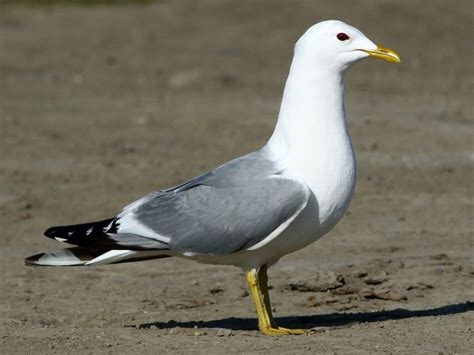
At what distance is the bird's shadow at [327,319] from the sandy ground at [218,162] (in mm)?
23

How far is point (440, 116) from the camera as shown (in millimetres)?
13508

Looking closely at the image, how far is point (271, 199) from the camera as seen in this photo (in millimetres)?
6254

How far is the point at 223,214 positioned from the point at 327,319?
1.12 m

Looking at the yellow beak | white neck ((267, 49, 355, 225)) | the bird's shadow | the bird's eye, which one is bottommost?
the bird's shadow

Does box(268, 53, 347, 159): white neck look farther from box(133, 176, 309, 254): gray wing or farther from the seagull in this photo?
box(133, 176, 309, 254): gray wing

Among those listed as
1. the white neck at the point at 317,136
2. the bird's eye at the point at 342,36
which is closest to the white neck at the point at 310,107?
the white neck at the point at 317,136

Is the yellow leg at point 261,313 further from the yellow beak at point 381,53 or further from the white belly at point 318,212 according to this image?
the yellow beak at point 381,53

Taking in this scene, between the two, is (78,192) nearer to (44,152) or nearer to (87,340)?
(44,152)

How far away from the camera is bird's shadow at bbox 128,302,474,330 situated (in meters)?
6.95

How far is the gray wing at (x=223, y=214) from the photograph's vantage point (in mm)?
6230

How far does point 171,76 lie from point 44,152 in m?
5.02

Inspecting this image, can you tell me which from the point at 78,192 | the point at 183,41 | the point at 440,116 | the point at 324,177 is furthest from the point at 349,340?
the point at 183,41

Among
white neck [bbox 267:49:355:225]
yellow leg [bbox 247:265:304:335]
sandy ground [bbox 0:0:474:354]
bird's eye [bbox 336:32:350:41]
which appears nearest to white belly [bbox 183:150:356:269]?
white neck [bbox 267:49:355:225]

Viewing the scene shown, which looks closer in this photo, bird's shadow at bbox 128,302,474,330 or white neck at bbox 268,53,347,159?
white neck at bbox 268,53,347,159
